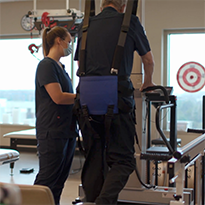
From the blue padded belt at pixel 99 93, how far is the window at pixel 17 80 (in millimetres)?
5345

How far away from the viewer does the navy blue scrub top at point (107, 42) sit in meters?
1.72

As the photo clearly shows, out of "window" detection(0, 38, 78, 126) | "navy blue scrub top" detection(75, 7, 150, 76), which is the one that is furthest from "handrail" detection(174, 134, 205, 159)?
A: "window" detection(0, 38, 78, 126)

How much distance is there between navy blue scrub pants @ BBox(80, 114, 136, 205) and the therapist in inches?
18.3

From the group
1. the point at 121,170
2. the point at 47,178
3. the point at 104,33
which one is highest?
the point at 104,33

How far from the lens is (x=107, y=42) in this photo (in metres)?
1.73

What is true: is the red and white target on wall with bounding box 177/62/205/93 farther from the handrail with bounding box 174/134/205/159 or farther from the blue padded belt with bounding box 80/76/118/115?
the blue padded belt with bounding box 80/76/118/115

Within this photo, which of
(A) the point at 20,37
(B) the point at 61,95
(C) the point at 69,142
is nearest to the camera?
(B) the point at 61,95

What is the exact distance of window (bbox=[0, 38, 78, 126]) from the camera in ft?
22.8

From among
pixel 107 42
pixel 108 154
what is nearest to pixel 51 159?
pixel 108 154

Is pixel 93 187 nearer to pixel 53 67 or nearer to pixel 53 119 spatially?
pixel 53 119

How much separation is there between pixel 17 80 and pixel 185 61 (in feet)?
11.6

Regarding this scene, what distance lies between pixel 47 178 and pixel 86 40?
999 mm

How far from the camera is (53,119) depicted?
223cm

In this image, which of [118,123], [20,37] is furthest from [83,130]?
[20,37]
